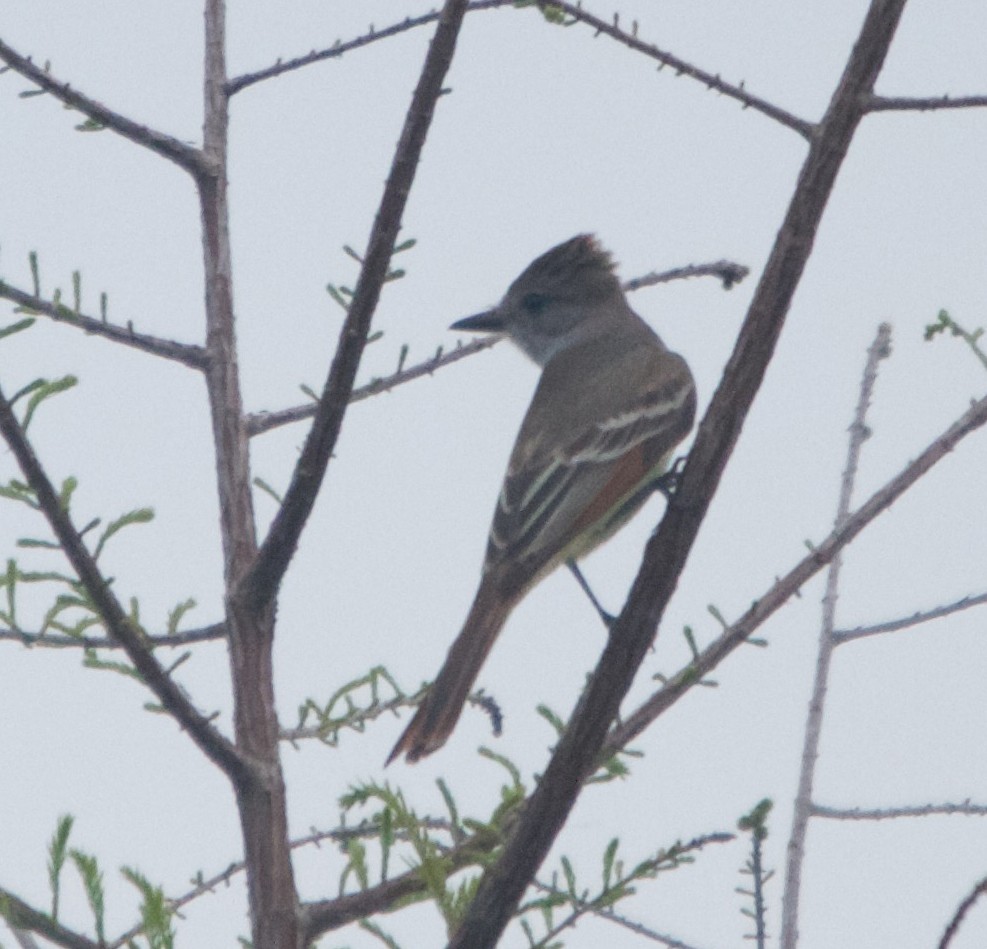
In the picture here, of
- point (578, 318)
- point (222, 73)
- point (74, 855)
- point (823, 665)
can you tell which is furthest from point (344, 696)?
point (578, 318)

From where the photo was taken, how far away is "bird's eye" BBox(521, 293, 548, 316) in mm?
7062

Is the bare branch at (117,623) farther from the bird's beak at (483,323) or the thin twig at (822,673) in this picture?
the bird's beak at (483,323)

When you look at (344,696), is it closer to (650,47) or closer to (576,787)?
(576,787)

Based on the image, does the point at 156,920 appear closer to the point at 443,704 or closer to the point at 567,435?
the point at 443,704

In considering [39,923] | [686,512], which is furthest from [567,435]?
A: [39,923]

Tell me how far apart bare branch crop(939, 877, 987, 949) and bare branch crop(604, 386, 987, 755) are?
2.87 feet

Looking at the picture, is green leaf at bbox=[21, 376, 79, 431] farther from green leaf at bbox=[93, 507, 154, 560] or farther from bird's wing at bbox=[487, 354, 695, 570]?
bird's wing at bbox=[487, 354, 695, 570]

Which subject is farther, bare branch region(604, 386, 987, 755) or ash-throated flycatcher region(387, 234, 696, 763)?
ash-throated flycatcher region(387, 234, 696, 763)

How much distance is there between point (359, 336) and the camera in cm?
295

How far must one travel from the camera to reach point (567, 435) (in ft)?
18.6

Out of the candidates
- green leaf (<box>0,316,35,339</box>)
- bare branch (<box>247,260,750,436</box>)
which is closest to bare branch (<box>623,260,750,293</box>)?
bare branch (<box>247,260,750,436</box>)

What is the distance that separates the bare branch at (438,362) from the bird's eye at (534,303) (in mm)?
2739

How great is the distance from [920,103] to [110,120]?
1671 millimetres

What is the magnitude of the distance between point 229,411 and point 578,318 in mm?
3738
